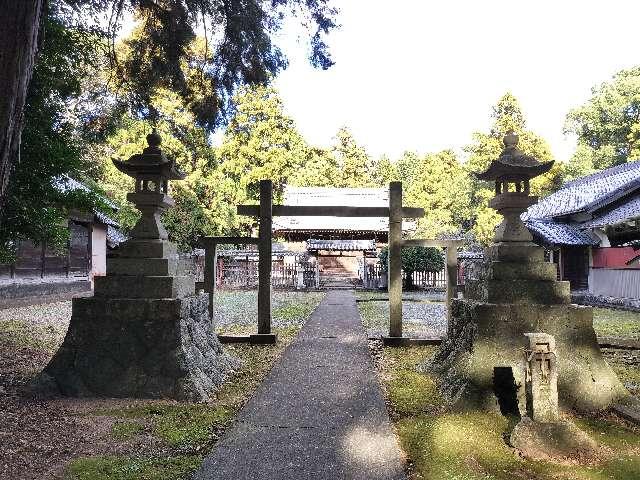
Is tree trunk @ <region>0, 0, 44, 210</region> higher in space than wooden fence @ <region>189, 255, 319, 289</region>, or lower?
higher

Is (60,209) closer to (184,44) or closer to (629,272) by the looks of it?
(184,44)

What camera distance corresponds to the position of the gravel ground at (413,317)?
34.1 feet

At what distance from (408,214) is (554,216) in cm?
1647

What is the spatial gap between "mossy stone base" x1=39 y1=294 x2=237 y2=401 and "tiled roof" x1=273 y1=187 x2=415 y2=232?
2098cm

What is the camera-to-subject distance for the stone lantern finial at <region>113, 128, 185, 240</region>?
19.0ft

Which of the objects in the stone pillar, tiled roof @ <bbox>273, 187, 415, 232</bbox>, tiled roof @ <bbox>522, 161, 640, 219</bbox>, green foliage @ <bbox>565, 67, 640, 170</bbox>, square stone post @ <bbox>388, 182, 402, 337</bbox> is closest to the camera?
the stone pillar

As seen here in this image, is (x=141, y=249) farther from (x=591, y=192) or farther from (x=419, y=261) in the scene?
(x=591, y=192)

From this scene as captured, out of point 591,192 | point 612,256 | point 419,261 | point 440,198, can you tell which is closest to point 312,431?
point 612,256

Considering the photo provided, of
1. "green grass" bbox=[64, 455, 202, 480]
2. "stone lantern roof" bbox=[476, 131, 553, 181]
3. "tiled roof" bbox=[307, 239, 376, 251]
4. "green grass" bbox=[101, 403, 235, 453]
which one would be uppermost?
"stone lantern roof" bbox=[476, 131, 553, 181]

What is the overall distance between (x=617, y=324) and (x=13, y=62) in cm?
Answer: 1327

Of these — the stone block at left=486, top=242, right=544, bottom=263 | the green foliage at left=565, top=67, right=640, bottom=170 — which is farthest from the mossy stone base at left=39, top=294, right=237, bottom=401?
the green foliage at left=565, top=67, right=640, bottom=170

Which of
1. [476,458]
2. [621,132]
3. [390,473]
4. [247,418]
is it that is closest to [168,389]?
[247,418]

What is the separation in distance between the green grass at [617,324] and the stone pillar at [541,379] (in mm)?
6820

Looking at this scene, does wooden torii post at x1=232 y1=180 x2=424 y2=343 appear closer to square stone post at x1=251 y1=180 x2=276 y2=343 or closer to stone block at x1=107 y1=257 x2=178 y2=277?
square stone post at x1=251 y1=180 x2=276 y2=343
